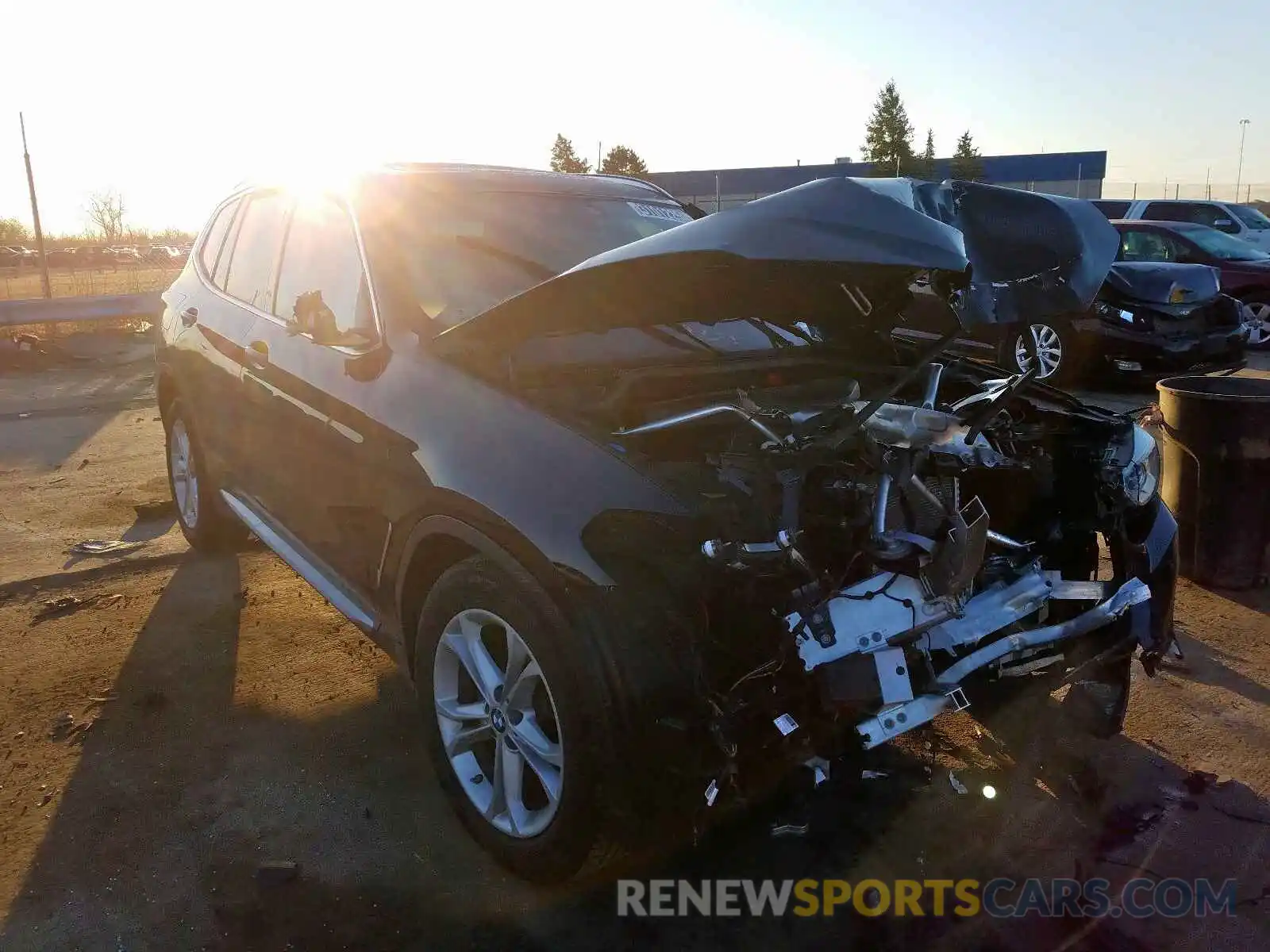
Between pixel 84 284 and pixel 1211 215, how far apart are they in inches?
1190

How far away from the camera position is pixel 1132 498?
2.84m

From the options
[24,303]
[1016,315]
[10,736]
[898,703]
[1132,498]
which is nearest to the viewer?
[898,703]

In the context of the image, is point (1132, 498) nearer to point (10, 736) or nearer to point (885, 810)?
point (885, 810)

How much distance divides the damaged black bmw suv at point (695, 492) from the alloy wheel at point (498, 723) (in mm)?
10

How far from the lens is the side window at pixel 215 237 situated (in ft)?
15.7

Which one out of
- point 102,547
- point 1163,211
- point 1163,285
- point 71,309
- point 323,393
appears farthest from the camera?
point 1163,211

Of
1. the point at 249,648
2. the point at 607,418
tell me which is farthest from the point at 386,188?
the point at 249,648

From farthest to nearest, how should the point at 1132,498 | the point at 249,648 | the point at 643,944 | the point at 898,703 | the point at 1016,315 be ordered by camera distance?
1. the point at 249,648
2. the point at 1132,498
3. the point at 1016,315
4. the point at 643,944
5. the point at 898,703

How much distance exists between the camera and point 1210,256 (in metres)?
12.0

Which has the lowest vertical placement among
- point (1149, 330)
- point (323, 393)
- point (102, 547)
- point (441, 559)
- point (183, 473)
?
point (102, 547)

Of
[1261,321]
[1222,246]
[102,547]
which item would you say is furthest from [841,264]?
[1261,321]

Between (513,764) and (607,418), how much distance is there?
3.20ft

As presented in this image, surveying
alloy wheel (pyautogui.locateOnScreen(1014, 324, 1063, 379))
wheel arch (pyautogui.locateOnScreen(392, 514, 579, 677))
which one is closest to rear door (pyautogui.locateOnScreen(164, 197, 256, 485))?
wheel arch (pyautogui.locateOnScreen(392, 514, 579, 677))

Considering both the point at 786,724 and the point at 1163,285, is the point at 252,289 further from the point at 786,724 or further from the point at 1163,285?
the point at 1163,285
